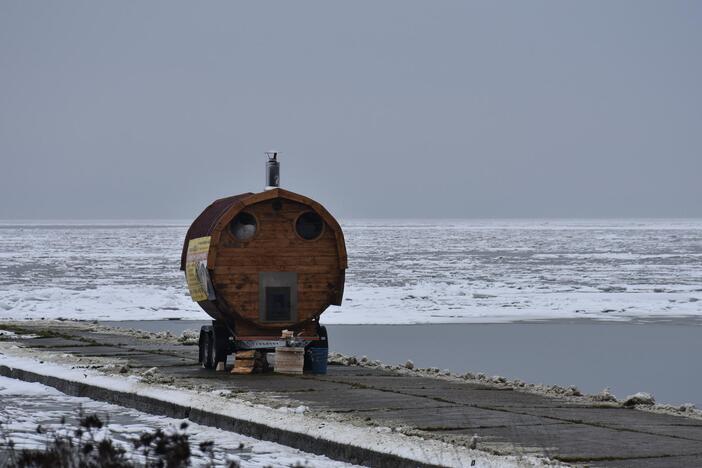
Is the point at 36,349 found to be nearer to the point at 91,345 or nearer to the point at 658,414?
the point at 91,345

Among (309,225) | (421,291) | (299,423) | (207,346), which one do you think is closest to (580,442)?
(299,423)

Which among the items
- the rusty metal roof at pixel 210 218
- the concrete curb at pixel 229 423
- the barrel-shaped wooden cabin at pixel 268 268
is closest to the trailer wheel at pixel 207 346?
the barrel-shaped wooden cabin at pixel 268 268

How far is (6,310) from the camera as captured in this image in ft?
92.0

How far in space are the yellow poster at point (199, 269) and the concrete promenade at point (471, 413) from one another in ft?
Result: 2.74

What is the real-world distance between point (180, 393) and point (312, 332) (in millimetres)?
3102

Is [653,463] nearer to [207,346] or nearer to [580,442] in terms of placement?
[580,442]

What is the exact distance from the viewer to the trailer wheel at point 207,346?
577 inches

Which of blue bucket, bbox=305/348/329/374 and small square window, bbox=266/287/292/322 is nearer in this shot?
blue bucket, bbox=305/348/329/374

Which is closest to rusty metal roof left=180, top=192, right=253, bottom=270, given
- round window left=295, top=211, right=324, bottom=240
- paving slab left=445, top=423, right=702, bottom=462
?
round window left=295, top=211, right=324, bottom=240

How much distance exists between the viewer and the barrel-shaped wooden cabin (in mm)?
14352

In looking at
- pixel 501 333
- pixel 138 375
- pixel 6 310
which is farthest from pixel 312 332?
pixel 6 310

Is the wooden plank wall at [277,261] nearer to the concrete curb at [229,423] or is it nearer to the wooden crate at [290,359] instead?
the wooden crate at [290,359]

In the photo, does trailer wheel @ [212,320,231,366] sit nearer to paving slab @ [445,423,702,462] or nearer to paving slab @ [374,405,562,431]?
paving slab @ [374,405,562,431]

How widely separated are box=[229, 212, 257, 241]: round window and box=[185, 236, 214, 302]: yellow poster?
0.32 m
